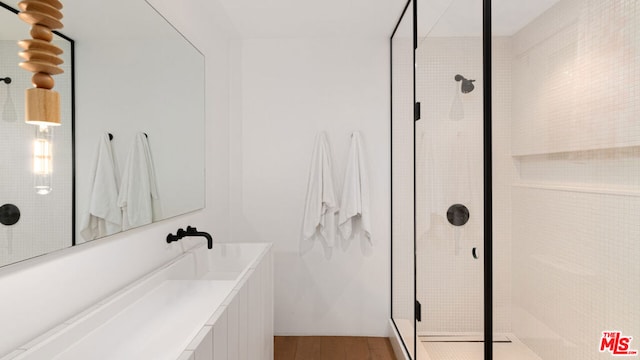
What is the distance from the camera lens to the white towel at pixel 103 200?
128 centimetres

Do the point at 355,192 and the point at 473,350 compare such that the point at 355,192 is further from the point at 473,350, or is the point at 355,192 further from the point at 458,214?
the point at 473,350

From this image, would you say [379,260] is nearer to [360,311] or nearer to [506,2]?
[360,311]

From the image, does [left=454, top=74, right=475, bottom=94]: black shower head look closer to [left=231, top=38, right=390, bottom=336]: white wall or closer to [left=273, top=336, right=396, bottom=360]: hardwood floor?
[left=231, top=38, right=390, bottom=336]: white wall

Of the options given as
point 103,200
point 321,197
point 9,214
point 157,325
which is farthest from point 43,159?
point 321,197

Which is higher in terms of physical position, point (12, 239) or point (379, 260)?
point (12, 239)

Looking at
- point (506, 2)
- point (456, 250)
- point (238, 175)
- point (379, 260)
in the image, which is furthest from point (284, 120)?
point (506, 2)

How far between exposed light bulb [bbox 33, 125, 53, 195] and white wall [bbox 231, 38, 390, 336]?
76.5 inches

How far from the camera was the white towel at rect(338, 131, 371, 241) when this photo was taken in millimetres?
2883

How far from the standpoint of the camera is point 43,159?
3.50 feet

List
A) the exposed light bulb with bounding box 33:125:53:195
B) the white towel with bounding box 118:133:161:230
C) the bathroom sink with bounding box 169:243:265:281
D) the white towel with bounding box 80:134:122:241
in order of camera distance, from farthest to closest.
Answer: the bathroom sink with bounding box 169:243:265:281 → the white towel with bounding box 118:133:161:230 → the white towel with bounding box 80:134:122:241 → the exposed light bulb with bounding box 33:125:53:195

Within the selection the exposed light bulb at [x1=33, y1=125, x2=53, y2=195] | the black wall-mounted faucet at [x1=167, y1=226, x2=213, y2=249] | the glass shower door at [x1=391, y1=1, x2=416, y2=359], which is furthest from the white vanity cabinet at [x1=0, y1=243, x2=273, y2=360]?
the glass shower door at [x1=391, y1=1, x2=416, y2=359]

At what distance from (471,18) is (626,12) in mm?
808

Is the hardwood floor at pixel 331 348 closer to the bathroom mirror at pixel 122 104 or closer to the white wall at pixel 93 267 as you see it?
the white wall at pixel 93 267

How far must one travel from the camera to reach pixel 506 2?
3.71 ft
